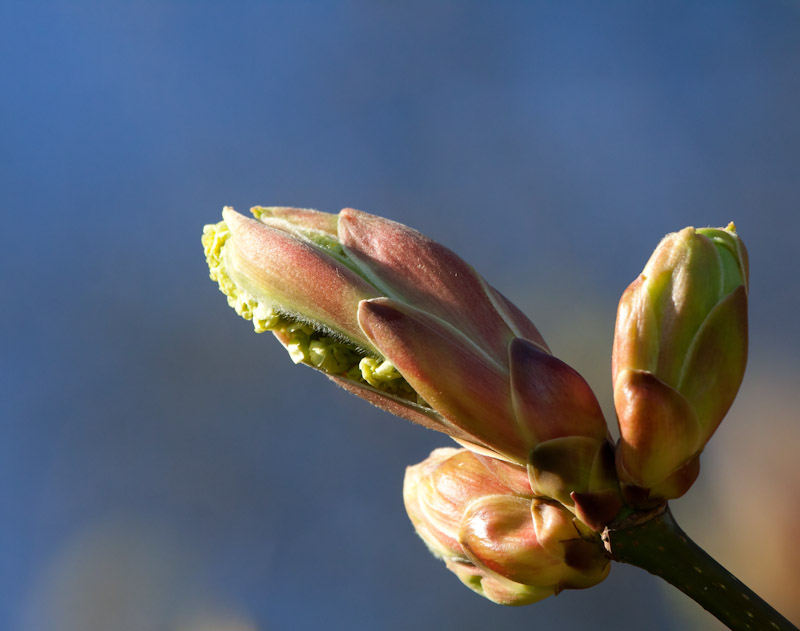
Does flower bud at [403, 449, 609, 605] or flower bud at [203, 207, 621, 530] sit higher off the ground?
flower bud at [203, 207, 621, 530]

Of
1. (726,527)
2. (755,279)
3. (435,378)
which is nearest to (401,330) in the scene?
(435,378)

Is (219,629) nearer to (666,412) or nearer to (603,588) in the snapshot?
(603,588)

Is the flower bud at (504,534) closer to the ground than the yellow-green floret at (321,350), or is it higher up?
closer to the ground

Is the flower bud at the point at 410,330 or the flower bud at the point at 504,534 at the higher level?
the flower bud at the point at 410,330
